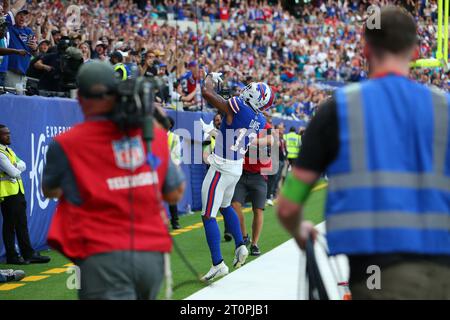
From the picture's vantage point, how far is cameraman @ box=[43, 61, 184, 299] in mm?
4004

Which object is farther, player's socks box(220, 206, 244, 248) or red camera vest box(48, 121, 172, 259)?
player's socks box(220, 206, 244, 248)

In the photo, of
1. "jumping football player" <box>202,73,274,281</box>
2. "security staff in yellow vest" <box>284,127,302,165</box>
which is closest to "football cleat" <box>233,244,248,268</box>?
"jumping football player" <box>202,73,274,281</box>

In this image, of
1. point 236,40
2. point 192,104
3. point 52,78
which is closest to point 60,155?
point 52,78

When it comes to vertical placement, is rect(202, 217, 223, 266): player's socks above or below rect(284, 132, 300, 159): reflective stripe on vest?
above

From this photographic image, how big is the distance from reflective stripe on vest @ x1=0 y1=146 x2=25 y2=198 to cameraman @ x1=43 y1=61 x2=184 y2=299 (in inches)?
253

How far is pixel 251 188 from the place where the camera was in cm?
1131

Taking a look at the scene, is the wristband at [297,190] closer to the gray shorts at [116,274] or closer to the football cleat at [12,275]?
the gray shorts at [116,274]

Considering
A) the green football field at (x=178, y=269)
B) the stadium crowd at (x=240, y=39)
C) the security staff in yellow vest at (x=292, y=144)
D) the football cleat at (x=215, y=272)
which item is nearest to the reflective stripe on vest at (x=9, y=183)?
the green football field at (x=178, y=269)

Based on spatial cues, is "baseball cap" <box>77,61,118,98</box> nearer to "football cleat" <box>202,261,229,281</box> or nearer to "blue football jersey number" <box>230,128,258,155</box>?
"football cleat" <box>202,261,229,281</box>

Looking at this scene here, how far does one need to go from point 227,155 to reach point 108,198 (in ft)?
18.7

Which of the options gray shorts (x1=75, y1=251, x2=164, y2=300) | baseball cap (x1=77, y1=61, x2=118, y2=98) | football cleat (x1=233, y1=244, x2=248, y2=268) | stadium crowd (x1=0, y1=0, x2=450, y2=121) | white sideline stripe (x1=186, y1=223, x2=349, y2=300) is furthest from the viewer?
stadium crowd (x1=0, y1=0, x2=450, y2=121)

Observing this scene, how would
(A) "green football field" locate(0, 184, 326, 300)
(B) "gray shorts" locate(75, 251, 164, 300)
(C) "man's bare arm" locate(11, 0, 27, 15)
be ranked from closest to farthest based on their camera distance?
(B) "gray shorts" locate(75, 251, 164, 300) < (A) "green football field" locate(0, 184, 326, 300) < (C) "man's bare arm" locate(11, 0, 27, 15)
